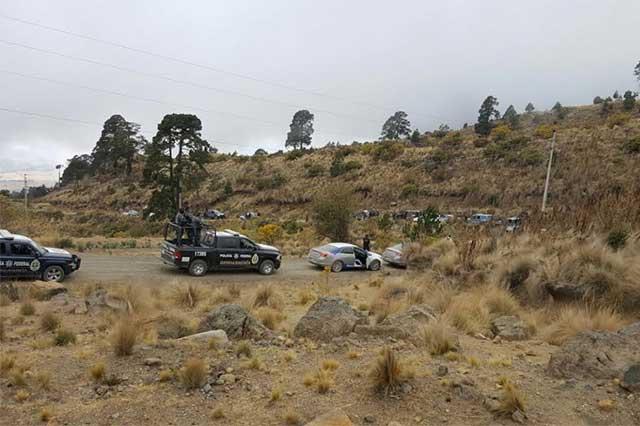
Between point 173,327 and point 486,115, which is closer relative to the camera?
point 173,327

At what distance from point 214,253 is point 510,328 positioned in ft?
43.5

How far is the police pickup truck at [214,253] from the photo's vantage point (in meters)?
18.6

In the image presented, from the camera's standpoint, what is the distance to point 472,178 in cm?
5862

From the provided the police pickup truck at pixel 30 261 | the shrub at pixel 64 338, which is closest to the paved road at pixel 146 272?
the police pickup truck at pixel 30 261

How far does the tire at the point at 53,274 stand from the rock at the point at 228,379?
1197 centimetres

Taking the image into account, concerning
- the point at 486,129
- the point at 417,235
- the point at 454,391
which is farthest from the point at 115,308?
the point at 486,129

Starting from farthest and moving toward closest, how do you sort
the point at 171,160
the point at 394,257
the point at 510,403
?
the point at 171,160, the point at 394,257, the point at 510,403

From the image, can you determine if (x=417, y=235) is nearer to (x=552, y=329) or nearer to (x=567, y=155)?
(x=552, y=329)

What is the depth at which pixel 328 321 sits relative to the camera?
8508 millimetres

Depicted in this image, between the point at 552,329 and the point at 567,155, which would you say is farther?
the point at 567,155

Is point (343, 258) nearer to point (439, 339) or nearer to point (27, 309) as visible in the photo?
point (27, 309)

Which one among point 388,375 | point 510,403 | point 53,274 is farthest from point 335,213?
point 510,403

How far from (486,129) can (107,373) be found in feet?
267

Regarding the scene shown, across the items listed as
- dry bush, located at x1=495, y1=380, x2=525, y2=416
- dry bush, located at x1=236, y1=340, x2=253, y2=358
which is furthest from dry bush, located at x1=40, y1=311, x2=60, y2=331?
dry bush, located at x1=495, y1=380, x2=525, y2=416
